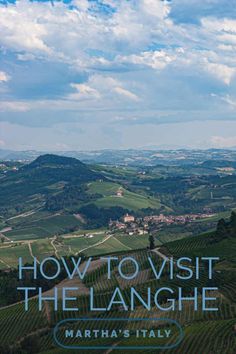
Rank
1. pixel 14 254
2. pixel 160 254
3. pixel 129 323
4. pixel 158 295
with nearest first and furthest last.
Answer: pixel 129 323 → pixel 158 295 → pixel 160 254 → pixel 14 254

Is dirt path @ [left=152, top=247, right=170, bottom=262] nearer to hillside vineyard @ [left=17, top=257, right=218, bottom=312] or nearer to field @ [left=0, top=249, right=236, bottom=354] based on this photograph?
hillside vineyard @ [left=17, top=257, right=218, bottom=312]

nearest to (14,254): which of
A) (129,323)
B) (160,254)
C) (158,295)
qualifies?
(160,254)

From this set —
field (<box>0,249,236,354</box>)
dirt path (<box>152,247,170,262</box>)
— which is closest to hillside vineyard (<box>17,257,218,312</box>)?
field (<box>0,249,236,354</box>)

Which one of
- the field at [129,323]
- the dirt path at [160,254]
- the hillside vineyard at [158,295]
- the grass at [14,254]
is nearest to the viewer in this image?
Result: the field at [129,323]

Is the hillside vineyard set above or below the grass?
above

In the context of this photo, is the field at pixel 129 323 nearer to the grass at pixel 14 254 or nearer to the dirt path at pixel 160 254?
the dirt path at pixel 160 254

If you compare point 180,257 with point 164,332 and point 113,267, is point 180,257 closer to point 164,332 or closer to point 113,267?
point 113,267

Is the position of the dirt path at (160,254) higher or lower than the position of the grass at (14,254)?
higher

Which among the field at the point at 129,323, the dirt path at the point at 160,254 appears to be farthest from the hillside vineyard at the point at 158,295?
the dirt path at the point at 160,254

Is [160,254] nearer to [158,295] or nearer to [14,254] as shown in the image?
[158,295]


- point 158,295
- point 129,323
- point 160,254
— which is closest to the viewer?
point 129,323

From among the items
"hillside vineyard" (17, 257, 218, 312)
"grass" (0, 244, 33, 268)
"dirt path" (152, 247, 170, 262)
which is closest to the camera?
"hillside vineyard" (17, 257, 218, 312)

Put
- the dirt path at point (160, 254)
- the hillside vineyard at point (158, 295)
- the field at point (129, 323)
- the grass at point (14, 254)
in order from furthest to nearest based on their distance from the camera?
the grass at point (14, 254)
the dirt path at point (160, 254)
the hillside vineyard at point (158, 295)
the field at point (129, 323)
